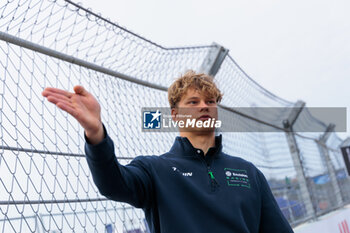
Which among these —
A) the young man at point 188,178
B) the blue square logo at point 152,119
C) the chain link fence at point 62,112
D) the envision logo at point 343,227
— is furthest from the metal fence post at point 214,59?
the envision logo at point 343,227

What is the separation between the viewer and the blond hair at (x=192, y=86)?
1.56 meters

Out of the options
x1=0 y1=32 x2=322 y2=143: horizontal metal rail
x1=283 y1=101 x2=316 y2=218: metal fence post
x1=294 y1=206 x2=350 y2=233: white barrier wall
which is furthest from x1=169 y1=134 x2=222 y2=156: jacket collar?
x1=283 y1=101 x2=316 y2=218: metal fence post

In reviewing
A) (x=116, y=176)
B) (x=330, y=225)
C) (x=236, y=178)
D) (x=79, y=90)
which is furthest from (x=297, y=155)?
(x=79, y=90)

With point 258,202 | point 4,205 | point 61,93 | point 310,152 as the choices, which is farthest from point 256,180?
point 310,152

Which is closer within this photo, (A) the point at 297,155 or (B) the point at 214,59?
(B) the point at 214,59

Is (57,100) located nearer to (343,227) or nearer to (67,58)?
(67,58)

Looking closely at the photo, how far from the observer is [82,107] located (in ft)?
3.38

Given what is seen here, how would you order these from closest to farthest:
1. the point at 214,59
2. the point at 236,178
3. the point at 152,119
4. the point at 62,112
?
1. the point at 236,178
2. the point at 62,112
3. the point at 152,119
4. the point at 214,59

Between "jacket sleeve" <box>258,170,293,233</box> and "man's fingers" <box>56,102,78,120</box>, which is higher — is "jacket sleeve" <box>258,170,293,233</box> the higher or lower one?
the lower one

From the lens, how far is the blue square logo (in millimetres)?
2504

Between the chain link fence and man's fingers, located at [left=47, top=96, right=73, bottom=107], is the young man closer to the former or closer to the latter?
man's fingers, located at [left=47, top=96, right=73, bottom=107]

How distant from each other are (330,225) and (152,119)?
2737 millimetres

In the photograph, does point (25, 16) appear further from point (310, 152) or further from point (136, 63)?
point (310, 152)

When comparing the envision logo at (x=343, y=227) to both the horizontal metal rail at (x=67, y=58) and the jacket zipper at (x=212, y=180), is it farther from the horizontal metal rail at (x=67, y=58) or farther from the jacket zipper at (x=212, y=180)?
the jacket zipper at (x=212, y=180)
